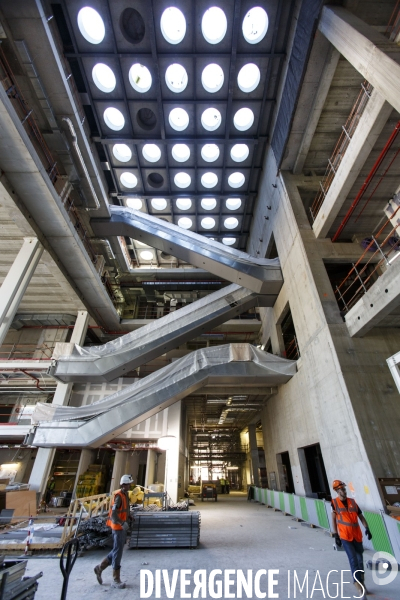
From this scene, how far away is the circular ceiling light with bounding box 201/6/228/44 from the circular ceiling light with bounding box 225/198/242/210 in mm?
7758

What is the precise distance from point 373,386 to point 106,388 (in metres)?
13.9

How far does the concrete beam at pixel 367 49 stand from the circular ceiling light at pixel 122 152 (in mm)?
10461

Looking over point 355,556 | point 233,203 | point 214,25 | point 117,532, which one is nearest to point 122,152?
point 214,25

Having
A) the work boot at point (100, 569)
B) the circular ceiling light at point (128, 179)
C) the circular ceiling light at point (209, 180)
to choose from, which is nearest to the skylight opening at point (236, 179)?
the circular ceiling light at point (209, 180)

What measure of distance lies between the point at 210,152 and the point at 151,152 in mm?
3345

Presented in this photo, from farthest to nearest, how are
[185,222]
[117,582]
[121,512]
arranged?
[185,222] < [121,512] < [117,582]

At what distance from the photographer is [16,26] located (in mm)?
9758

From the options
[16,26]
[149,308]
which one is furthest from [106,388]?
[16,26]

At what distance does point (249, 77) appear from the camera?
43.9 ft

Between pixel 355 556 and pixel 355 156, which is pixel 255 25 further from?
pixel 355 556

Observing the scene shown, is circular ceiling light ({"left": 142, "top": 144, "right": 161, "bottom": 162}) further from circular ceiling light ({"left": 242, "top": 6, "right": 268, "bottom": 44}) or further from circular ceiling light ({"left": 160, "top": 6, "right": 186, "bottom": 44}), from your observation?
circular ceiling light ({"left": 242, "top": 6, "right": 268, "bottom": 44})

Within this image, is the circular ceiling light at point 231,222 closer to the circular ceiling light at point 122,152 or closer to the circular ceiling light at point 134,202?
the circular ceiling light at point 134,202

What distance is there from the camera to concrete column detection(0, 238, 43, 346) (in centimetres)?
1014

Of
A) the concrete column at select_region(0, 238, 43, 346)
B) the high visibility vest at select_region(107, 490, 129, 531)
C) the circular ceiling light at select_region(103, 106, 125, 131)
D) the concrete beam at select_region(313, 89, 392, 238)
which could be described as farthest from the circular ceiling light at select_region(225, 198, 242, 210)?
the high visibility vest at select_region(107, 490, 129, 531)
